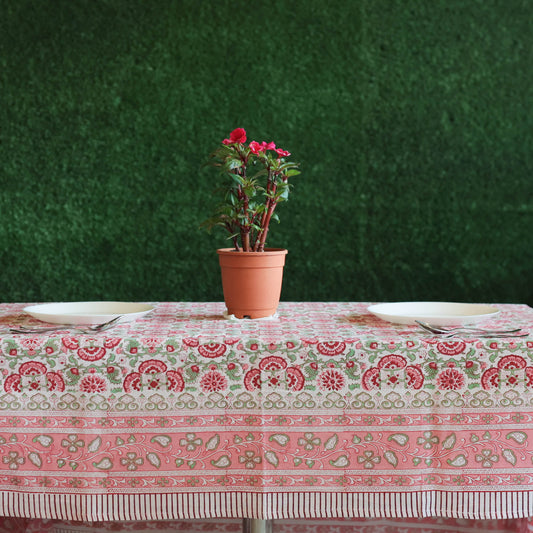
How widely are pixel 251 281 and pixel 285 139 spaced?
1.02m

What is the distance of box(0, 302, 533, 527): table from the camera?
3.64 feet

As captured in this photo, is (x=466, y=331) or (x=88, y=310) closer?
(x=466, y=331)

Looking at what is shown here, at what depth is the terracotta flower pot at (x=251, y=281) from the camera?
133cm

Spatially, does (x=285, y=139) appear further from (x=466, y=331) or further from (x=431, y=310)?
(x=466, y=331)

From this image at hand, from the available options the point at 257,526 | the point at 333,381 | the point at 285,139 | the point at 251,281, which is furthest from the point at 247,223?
the point at 285,139

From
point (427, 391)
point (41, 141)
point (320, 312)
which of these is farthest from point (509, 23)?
point (41, 141)

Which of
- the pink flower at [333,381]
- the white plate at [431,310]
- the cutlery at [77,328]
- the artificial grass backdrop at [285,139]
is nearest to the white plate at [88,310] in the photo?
the cutlery at [77,328]

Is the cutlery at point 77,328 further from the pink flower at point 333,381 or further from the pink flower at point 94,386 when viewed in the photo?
the pink flower at point 333,381

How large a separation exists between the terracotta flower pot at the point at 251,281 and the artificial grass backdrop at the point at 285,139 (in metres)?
0.87

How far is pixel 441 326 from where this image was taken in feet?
4.09

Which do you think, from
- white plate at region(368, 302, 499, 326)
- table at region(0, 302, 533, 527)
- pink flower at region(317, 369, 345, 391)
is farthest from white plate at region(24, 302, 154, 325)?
white plate at region(368, 302, 499, 326)

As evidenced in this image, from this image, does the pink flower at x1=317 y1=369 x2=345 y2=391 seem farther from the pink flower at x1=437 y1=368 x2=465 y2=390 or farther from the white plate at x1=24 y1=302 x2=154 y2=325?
the white plate at x1=24 y1=302 x2=154 y2=325

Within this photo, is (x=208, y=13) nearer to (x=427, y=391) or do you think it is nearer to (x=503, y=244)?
(x=503, y=244)

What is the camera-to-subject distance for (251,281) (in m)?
1.34
